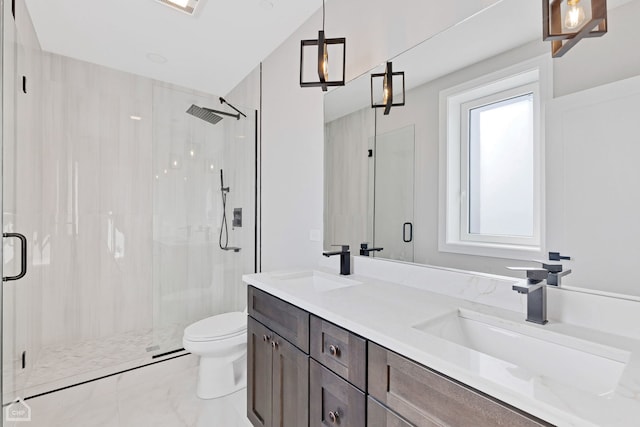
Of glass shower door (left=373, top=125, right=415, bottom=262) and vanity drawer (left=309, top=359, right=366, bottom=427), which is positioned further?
glass shower door (left=373, top=125, right=415, bottom=262)

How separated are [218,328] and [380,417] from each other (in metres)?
1.50

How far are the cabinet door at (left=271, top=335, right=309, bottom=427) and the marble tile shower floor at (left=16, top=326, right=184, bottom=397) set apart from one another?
1625mm

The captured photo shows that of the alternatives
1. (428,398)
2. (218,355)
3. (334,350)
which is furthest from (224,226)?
(428,398)

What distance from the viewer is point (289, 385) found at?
1.28 m

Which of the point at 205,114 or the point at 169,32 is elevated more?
the point at 169,32

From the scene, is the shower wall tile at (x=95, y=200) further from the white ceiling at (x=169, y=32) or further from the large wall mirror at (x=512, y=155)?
the large wall mirror at (x=512, y=155)

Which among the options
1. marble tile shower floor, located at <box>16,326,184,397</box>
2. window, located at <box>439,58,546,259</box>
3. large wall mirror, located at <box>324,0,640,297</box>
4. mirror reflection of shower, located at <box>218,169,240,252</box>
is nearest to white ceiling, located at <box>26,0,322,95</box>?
large wall mirror, located at <box>324,0,640,297</box>

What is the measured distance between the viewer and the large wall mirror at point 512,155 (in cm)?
90

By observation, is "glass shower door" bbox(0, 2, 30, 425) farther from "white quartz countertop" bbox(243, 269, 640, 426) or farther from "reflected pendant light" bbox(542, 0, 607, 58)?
"reflected pendant light" bbox(542, 0, 607, 58)

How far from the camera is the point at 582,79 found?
0.97 m

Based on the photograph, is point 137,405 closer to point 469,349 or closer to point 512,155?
point 469,349

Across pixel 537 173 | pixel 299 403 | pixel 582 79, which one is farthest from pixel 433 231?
pixel 299 403

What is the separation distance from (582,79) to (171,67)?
2.91 meters

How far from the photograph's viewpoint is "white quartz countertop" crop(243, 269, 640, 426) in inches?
21.0
